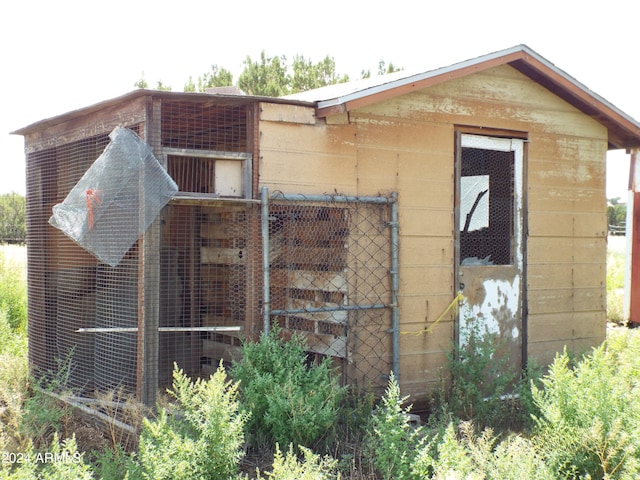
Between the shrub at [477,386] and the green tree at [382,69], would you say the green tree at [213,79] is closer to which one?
the green tree at [382,69]

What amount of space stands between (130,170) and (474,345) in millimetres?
3902

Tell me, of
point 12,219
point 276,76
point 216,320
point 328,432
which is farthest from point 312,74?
point 328,432

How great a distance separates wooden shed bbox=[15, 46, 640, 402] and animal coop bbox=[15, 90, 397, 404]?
26 millimetres

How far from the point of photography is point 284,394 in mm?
5430

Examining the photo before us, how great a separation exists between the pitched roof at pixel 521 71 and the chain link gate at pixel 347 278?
1008mm

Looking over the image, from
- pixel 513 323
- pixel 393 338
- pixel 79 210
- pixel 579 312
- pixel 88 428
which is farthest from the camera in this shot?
pixel 579 312

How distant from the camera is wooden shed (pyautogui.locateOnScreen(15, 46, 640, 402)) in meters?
6.36

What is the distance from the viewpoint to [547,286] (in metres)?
8.05

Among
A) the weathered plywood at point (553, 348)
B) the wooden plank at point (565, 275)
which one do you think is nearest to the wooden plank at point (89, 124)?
the wooden plank at point (565, 275)

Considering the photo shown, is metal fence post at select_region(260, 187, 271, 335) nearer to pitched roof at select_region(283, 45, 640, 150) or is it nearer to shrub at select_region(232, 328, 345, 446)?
shrub at select_region(232, 328, 345, 446)

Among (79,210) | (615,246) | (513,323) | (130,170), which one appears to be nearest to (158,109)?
(130,170)

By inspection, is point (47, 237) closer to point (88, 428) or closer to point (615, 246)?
point (88, 428)

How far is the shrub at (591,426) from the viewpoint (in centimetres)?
482

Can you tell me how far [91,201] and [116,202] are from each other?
0.69ft
